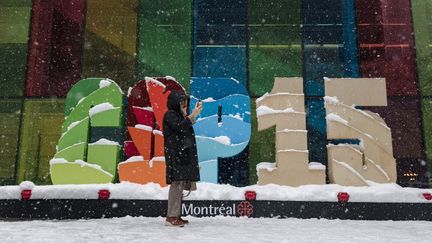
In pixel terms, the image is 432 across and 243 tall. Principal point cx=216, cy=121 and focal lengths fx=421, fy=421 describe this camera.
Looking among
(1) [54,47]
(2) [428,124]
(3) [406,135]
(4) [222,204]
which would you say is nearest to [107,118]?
(1) [54,47]

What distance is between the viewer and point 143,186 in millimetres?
6965

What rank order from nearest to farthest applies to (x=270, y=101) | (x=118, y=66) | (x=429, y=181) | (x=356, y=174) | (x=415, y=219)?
(x=415, y=219), (x=356, y=174), (x=270, y=101), (x=429, y=181), (x=118, y=66)

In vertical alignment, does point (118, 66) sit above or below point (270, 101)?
above

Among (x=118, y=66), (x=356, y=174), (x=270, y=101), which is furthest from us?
(x=118, y=66)

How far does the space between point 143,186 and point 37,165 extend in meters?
3.41

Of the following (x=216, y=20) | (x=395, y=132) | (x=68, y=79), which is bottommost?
(x=395, y=132)

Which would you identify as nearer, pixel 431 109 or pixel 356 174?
pixel 356 174

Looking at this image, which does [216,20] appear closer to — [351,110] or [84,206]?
[351,110]

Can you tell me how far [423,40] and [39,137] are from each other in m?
8.76

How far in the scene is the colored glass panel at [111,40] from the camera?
946 cm

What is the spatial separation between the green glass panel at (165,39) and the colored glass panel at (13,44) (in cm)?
261

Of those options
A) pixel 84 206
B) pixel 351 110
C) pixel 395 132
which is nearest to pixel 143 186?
pixel 84 206

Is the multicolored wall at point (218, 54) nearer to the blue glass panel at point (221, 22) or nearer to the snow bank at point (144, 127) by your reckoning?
the blue glass panel at point (221, 22)

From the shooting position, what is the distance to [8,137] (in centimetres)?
920
